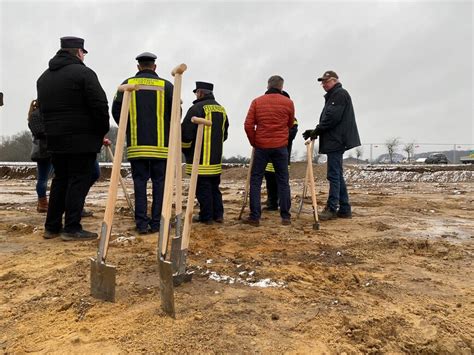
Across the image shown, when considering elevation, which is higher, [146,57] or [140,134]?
[146,57]

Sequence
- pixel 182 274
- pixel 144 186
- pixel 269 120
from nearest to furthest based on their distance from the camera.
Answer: pixel 182 274 → pixel 144 186 → pixel 269 120

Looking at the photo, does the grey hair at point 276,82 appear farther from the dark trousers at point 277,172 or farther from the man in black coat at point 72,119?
the man in black coat at point 72,119

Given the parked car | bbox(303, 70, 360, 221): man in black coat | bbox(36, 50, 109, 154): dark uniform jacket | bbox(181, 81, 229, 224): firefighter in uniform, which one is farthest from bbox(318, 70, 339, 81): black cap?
the parked car

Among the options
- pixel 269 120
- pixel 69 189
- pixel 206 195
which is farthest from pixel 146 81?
pixel 269 120

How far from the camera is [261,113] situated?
589cm

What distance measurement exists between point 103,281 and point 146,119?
8.21ft

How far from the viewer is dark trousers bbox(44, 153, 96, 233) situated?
4.48m

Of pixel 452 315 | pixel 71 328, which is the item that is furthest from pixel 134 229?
pixel 452 315

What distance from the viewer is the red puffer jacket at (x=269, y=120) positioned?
585cm

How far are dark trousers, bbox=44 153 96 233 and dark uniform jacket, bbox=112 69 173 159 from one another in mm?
519

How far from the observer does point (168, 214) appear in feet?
8.45

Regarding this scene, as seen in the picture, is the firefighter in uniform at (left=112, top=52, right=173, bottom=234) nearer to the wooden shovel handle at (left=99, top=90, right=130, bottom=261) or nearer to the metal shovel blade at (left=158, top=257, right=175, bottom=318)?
the wooden shovel handle at (left=99, top=90, right=130, bottom=261)

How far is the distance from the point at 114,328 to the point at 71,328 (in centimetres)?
25

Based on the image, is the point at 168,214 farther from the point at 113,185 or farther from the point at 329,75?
the point at 329,75
